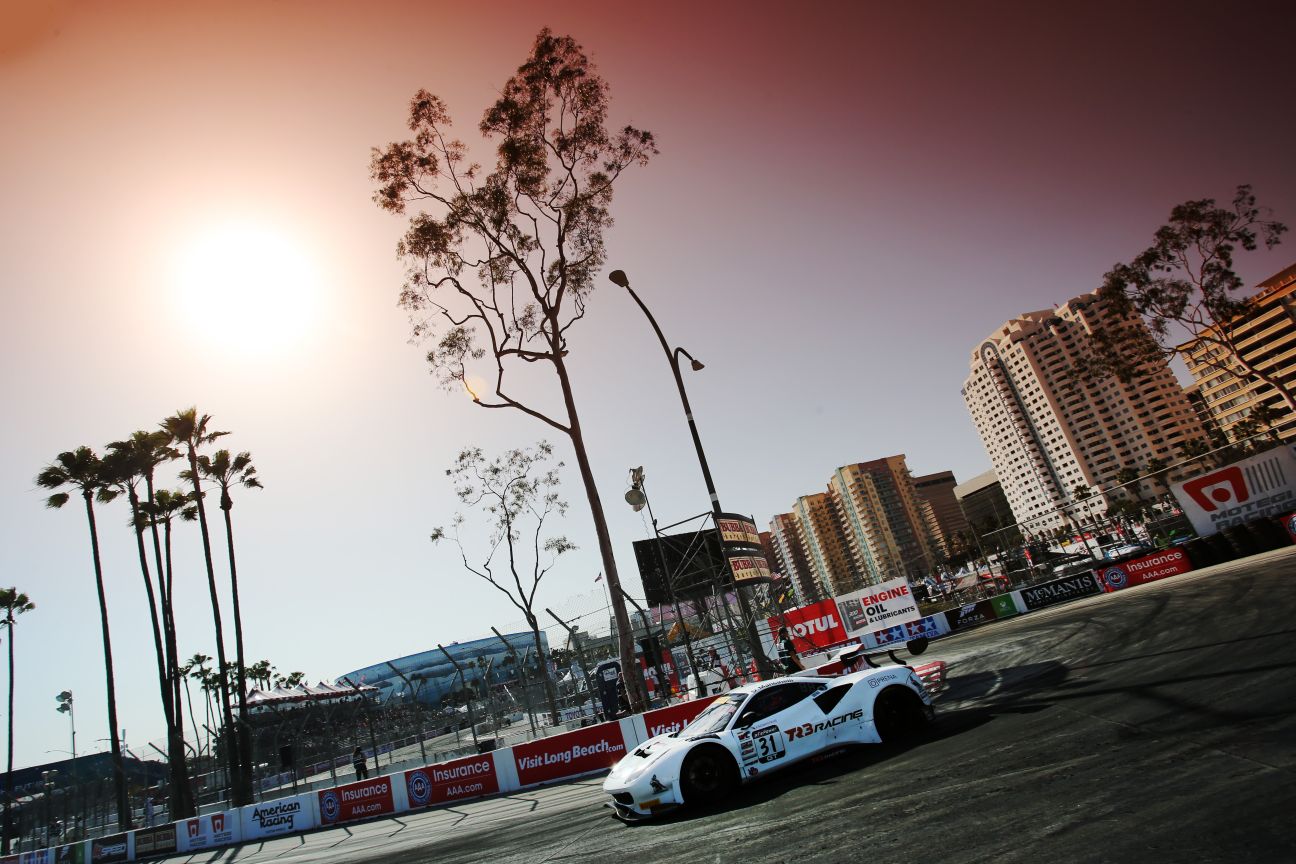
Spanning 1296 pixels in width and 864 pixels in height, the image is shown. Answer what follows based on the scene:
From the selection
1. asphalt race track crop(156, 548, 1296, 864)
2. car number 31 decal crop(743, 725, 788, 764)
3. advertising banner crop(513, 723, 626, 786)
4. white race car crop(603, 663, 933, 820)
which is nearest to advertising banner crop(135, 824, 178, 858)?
asphalt race track crop(156, 548, 1296, 864)

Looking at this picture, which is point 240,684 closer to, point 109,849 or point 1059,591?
point 109,849

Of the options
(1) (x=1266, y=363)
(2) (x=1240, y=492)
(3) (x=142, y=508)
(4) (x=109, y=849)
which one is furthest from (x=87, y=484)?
(1) (x=1266, y=363)

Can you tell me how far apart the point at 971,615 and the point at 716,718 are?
20.1m

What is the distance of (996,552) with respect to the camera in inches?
1037

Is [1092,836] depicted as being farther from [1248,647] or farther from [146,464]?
[146,464]

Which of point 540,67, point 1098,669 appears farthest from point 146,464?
point 1098,669

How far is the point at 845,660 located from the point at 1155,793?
558 cm

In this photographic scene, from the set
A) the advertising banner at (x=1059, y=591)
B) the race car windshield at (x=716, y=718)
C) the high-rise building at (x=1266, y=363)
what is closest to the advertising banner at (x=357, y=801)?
the race car windshield at (x=716, y=718)

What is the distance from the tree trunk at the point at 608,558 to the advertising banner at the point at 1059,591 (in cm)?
1567

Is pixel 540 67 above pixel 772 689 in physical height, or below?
above

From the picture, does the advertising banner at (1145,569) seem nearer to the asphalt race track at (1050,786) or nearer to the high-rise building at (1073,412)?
the asphalt race track at (1050,786)

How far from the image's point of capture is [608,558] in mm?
17875

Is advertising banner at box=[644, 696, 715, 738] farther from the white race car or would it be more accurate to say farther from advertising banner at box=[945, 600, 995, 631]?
advertising banner at box=[945, 600, 995, 631]

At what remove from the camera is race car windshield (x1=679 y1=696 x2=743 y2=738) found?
821cm
